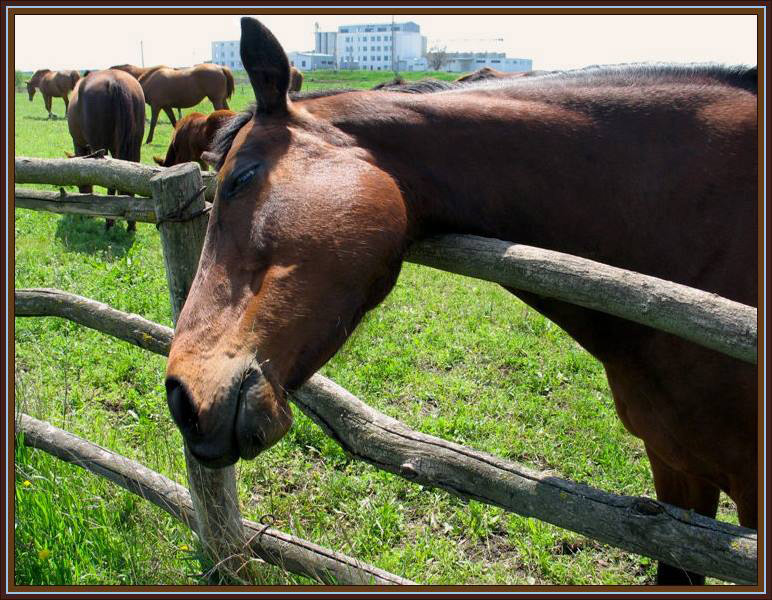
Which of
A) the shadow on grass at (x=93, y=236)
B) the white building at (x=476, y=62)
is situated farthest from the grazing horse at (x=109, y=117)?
the white building at (x=476, y=62)

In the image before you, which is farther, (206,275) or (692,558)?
(206,275)

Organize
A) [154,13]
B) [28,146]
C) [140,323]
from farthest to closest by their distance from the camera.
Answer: [28,146] → [140,323] → [154,13]

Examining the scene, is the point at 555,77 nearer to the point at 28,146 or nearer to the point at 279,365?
the point at 279,365

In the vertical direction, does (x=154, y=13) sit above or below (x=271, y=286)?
above

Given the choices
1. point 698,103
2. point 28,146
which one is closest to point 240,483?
point 698,103

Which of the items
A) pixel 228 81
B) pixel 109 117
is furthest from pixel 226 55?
pixel 109 117

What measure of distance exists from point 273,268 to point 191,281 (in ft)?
2.71

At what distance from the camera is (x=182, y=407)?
5.68 ft

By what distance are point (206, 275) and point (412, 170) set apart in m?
0.74

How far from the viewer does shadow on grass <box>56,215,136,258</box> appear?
848cm

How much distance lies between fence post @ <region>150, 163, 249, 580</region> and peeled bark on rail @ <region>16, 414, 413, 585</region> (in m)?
0.10

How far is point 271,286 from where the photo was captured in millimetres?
1846


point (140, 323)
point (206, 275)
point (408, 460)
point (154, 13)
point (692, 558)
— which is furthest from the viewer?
point (140, 323)

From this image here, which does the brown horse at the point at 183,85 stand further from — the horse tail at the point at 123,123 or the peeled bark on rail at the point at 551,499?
the peeled bark on rail at the point at 551,499
